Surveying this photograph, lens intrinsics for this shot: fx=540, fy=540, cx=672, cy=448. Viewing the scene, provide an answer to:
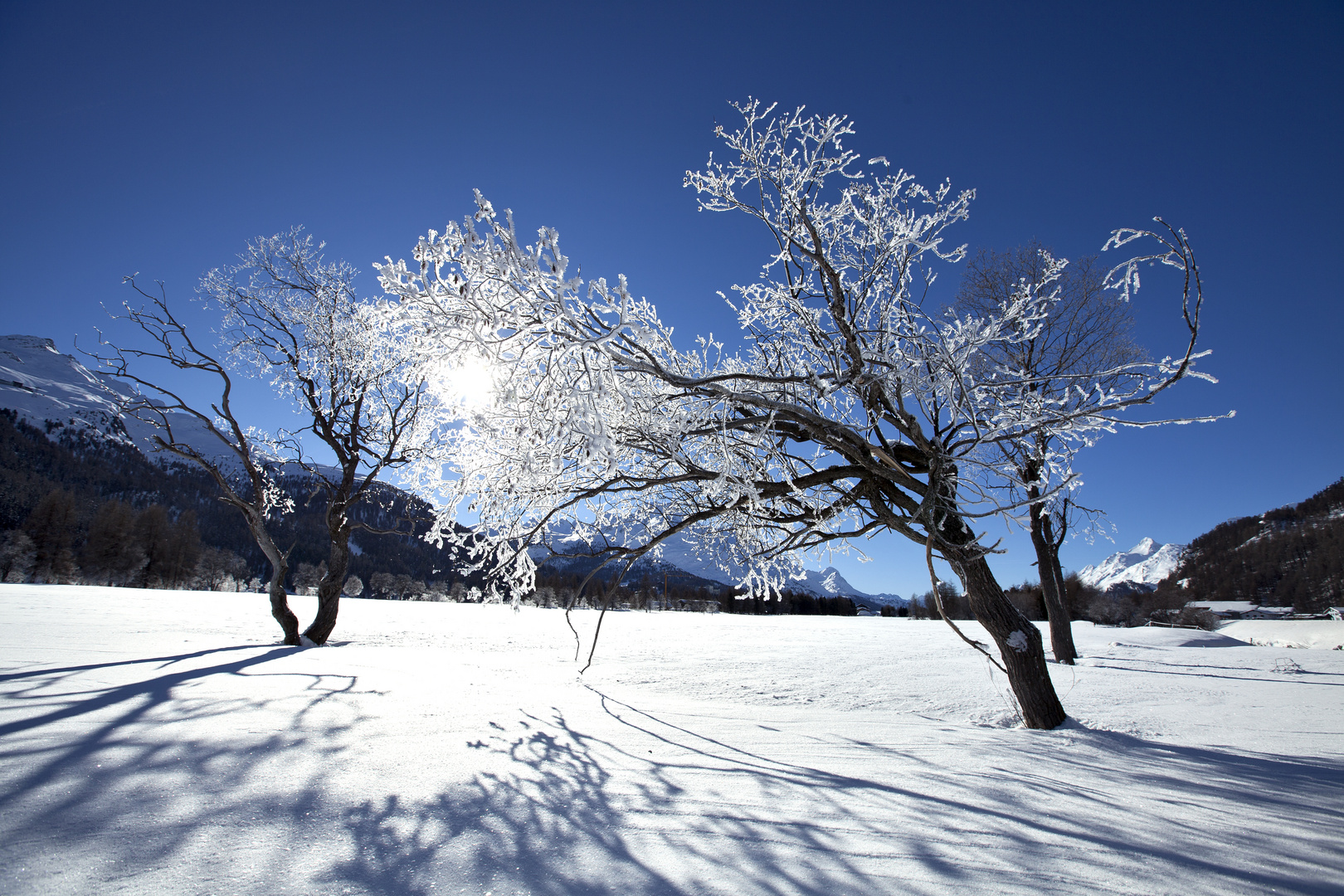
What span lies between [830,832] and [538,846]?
3.21 feet

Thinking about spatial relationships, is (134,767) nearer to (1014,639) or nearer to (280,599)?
(1014,639)

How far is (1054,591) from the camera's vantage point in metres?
9.89

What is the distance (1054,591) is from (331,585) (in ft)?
41.7

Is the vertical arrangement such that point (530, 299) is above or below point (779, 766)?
above

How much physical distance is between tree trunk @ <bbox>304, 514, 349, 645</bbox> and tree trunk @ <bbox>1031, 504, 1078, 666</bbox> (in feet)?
40.0

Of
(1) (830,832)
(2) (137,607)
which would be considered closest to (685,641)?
(1) (830,832)

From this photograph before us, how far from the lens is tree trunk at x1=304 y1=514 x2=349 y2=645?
8.95 m

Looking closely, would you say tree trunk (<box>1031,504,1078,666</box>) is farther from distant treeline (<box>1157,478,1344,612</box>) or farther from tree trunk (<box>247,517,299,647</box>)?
distant treeline (<box>1157,478,1344,612</box>)

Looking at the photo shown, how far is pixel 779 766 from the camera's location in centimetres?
271

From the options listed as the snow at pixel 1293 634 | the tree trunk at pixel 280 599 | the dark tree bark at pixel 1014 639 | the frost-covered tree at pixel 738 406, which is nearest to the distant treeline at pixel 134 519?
the tree trunk at pixel 280 599

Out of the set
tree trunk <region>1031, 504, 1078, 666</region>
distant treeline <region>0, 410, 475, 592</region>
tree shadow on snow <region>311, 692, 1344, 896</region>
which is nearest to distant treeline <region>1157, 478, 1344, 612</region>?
tree trunk <region>1031, 504, 1078, 666</region>

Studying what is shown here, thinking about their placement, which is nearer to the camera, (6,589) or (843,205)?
(843,205)

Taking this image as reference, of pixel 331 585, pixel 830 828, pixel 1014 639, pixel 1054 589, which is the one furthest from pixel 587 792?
pixel 1054 589

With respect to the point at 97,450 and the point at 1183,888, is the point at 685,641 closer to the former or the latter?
the point at 1183,888
